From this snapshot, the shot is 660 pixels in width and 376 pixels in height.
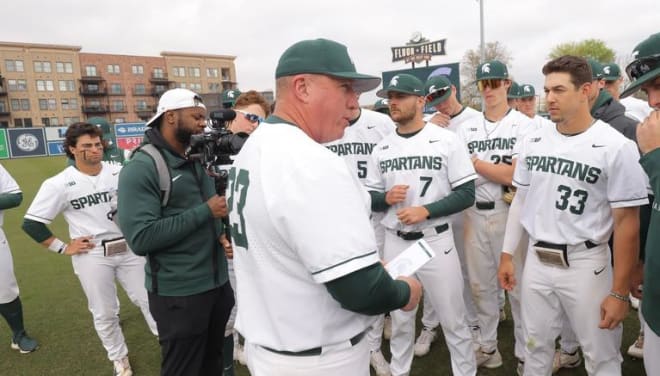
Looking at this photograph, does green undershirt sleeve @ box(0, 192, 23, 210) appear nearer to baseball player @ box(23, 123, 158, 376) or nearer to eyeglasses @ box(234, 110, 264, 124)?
baseball player @ box(23, 123, 158, 376)

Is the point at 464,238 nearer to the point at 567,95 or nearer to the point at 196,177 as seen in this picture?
the point at 567,95

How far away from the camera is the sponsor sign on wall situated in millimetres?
30844

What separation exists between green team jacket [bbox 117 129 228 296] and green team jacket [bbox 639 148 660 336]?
2475 mm

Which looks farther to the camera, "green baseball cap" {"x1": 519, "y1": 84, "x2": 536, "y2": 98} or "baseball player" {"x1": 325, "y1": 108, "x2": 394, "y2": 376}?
"green baseball cap" {"x1": 519, "y1": 84, "x2": 536, "y2": 98}

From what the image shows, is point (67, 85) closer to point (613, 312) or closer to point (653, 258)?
point (613, 312)

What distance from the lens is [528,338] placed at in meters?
2.85

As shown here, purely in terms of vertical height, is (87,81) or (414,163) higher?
(87,81)

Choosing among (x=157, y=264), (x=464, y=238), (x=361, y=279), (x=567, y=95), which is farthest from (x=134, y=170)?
(x=464, y=238)

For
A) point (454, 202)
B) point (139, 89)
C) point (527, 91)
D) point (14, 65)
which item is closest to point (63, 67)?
point (14, 65)

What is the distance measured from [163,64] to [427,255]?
73.0 metres

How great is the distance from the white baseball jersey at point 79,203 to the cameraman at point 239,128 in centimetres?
135

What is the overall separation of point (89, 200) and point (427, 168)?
320 centimetres

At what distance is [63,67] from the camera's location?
58.7 m

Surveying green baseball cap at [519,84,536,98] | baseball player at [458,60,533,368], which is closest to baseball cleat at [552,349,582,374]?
baseball player at [458,60,533,368]
